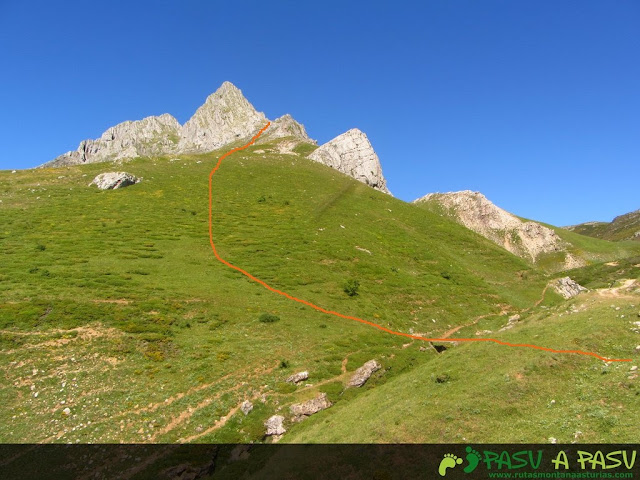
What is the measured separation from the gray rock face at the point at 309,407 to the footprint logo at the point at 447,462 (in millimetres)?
13649

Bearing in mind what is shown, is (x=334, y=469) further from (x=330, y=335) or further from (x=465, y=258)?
(x=465, y=258)

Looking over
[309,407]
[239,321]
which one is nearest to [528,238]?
[239,321]

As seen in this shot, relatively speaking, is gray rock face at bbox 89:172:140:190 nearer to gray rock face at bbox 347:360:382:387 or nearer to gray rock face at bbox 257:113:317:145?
gray rock face at bbox 347:360:382:387

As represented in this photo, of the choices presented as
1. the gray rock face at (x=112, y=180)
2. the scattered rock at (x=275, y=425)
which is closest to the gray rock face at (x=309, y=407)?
the scattered rock at (x=275, y=425)

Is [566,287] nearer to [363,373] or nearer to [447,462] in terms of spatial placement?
[363,373]

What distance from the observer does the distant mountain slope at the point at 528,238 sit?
4158 inches

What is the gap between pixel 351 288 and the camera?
162 feet

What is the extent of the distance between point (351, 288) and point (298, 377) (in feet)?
67.3

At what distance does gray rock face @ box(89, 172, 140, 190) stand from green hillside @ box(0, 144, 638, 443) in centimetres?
300

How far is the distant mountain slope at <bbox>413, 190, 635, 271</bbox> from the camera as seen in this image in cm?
10562

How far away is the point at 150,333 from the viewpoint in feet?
107

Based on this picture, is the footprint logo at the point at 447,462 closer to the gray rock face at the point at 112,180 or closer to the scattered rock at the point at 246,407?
the scattered rock at the point at 246,407

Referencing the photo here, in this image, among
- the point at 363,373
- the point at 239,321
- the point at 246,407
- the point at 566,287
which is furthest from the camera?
the point at 566,287

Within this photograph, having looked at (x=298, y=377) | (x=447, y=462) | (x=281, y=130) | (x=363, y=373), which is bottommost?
(x=447, y=462)
